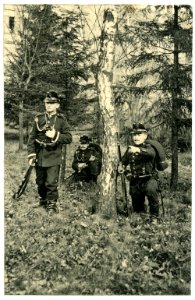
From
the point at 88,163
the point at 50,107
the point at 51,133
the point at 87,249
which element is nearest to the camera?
the point at 87,249

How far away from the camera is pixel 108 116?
6.83m

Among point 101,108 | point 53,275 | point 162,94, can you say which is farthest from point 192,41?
point 53,275

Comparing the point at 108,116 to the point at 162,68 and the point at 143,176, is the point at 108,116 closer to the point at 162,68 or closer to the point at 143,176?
the point at 143,176

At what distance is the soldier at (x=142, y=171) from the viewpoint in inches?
273

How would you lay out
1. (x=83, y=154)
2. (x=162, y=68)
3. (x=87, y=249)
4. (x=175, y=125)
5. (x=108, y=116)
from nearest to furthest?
(x=87, y=249)
(x=108, y=116)
(x=162, y=68)
(x=175, y=125)
(x=83, y=154)

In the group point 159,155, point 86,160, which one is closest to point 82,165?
point 86,160

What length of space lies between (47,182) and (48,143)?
659 mm

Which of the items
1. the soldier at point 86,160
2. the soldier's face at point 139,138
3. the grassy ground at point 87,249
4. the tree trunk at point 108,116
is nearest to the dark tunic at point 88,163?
the soldier at point 86,160

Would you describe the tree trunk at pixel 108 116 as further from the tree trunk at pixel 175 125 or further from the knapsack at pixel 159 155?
the tree trunk at pixel 175 125

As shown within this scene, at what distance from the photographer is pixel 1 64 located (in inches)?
264

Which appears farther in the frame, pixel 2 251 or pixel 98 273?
pixel 2 251

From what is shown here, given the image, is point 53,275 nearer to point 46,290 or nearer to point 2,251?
point 46,290

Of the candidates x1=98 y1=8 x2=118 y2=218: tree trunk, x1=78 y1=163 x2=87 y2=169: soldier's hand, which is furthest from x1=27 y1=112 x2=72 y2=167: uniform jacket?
x1=78 y1=163 x2=87 y2=169: soldier's hand

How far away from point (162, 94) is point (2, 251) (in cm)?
409
